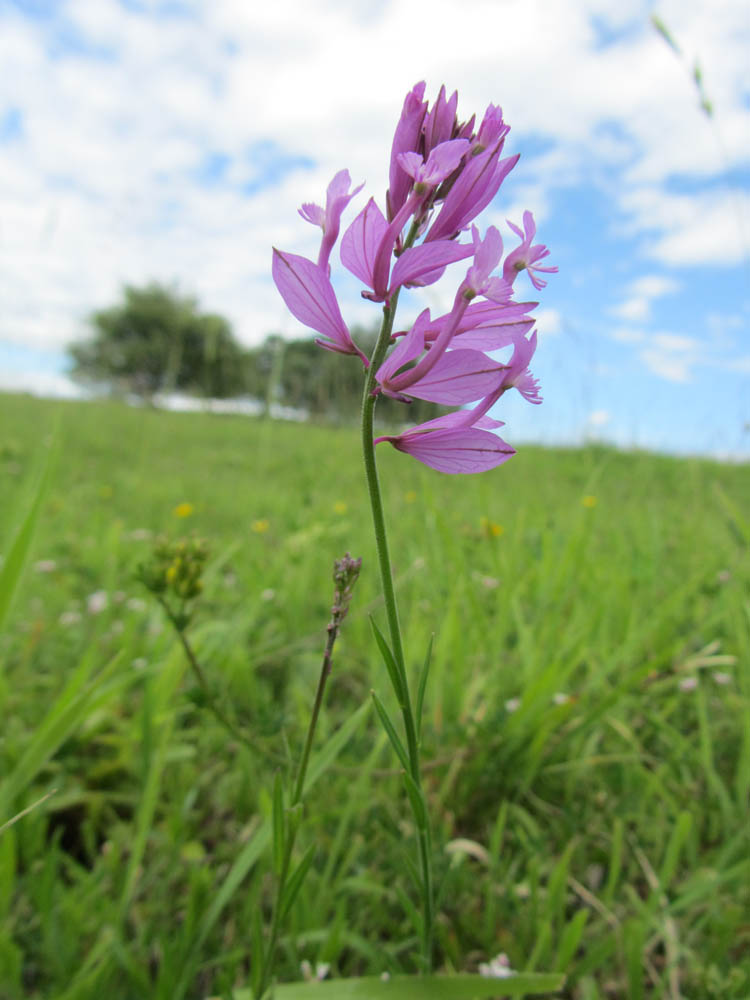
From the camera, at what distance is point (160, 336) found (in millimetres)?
37594

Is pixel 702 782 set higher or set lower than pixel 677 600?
lower

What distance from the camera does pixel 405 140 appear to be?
2.27 ft

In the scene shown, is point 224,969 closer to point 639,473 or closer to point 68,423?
point 639,473

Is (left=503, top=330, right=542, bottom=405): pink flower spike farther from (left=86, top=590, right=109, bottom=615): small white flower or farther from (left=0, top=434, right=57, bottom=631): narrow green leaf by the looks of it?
(left=86, top=590, right=109, bottom=615): small white flower

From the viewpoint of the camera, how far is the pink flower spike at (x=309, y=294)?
26.9 inches

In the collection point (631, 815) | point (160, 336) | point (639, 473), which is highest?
point (160, 336)

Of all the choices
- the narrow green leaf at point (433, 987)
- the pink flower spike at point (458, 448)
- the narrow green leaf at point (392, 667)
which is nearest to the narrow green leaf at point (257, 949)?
the narrow green leaf at point (433, 987)

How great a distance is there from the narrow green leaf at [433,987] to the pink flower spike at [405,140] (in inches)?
38.0

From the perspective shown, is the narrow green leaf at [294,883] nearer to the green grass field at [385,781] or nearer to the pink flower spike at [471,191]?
the green grass field at [385,781]

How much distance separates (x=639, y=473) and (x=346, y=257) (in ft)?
21.7

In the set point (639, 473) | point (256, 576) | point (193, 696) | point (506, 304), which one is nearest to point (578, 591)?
point (256, 576)

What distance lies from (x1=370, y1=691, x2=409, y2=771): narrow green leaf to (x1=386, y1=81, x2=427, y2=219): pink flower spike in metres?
0.55

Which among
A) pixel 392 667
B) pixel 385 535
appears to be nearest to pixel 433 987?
pixel 392 667

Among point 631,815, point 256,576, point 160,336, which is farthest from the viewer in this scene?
point 160,336
